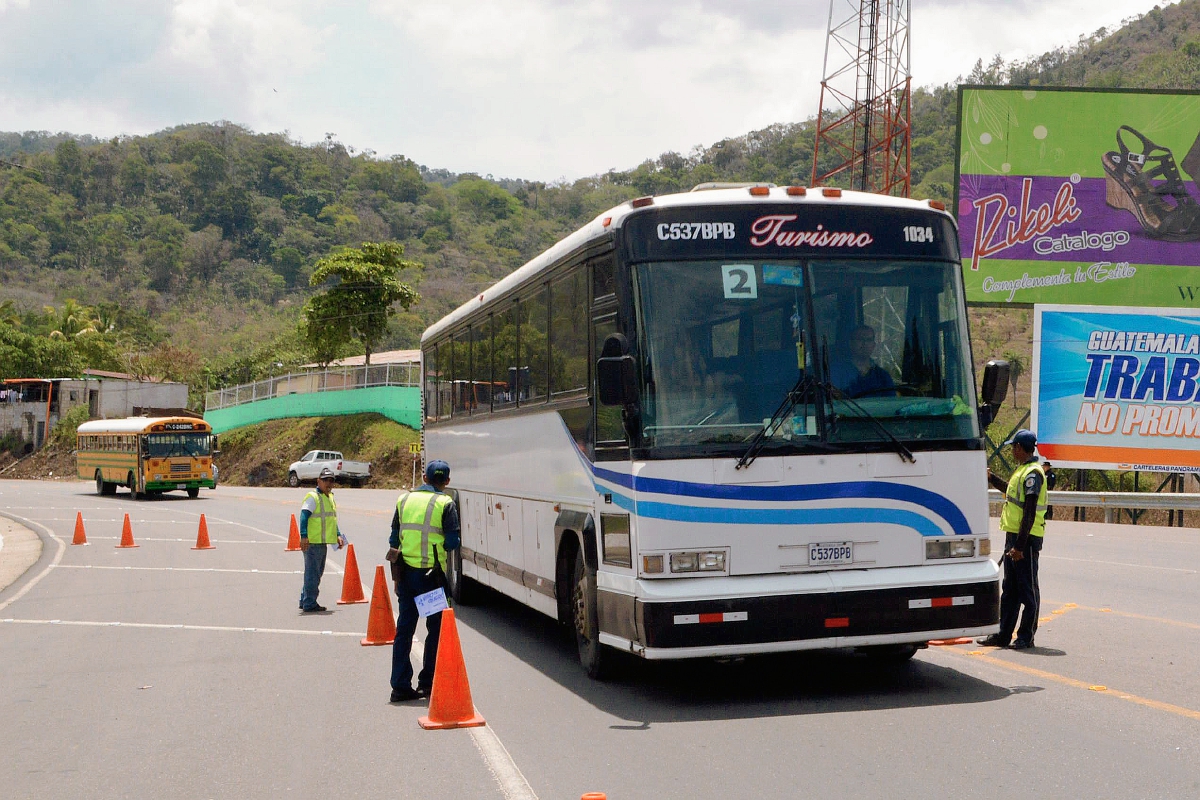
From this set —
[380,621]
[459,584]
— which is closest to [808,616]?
[380,621]

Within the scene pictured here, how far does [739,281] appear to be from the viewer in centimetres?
865

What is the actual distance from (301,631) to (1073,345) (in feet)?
74.5

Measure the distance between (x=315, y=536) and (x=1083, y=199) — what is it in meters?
25.5

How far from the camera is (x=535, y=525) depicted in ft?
36.4

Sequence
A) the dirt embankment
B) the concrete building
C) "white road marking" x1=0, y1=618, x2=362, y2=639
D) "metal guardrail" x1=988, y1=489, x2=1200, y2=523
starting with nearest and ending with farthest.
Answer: "white road marking" x1=0, y1=618, x2=362, y2=639
"metal guardrail" x1=988, y1=489, x2=1200, y2=523
the dirt embankment
the concrete building

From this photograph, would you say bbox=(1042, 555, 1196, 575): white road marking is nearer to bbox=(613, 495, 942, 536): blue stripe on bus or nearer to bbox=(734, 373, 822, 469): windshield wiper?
bbox=(613, 495, 942, 536): blue stripe on bus

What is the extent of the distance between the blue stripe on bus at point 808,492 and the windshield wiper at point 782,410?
0.21m

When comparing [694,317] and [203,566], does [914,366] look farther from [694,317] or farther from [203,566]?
[203,566]

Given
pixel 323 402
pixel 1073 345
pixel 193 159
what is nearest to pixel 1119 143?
pixel 1073 345

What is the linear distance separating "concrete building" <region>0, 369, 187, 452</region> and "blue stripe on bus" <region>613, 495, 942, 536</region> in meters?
71.9

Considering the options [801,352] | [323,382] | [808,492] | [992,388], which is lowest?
[808,492]

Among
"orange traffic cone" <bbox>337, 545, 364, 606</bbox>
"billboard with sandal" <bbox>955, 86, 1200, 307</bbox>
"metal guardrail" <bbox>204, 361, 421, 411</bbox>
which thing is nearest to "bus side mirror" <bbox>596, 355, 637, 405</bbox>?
"orange traffic cone" <bbox>337, 545, 364, 606</bbox>

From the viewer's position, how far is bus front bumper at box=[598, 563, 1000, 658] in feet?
26.5

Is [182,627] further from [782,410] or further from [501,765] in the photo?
[782,410]
